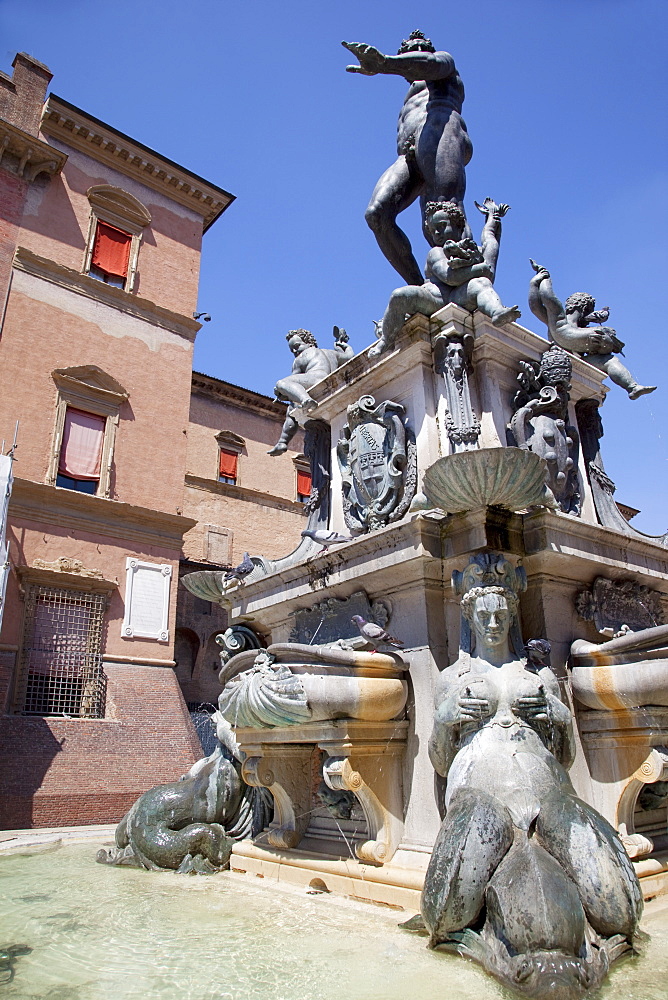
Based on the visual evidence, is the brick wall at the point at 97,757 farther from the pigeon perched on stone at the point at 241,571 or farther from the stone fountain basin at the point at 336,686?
the stone fountain basin at the point at 336,686

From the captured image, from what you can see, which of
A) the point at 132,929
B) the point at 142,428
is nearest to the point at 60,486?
the point at 142,428

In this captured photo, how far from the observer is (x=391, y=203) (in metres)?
6.73

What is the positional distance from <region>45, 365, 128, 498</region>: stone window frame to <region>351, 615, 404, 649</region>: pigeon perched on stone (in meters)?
12.7

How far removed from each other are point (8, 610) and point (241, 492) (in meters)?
12.7

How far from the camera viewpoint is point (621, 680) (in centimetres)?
395

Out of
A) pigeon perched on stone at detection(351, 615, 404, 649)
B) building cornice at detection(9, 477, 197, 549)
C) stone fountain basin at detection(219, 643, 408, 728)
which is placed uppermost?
building cornice at detection(9, 477, 197, 549)

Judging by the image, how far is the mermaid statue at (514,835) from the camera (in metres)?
2.48

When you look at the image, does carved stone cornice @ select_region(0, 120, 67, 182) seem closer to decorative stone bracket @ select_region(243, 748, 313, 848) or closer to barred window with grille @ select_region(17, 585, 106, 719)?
barred window with grille @ select_region(17, 585, 106, 719)

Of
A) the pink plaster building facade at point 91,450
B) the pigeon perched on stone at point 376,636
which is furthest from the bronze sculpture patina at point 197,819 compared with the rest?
the pink plaster building facade at point 91,450

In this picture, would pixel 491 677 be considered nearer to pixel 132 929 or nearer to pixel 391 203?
pixel 132 929

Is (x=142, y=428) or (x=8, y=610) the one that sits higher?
(x=142, y=428)

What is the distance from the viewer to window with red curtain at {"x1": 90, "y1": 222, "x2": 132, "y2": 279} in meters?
18.1

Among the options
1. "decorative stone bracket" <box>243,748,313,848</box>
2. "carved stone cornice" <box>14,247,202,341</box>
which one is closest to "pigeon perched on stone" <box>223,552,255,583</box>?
"decorative stone bracket" <box>243,748,313,848</box>

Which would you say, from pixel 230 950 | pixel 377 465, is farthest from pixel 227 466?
pixel 230 950
